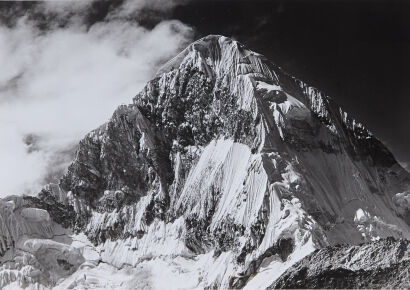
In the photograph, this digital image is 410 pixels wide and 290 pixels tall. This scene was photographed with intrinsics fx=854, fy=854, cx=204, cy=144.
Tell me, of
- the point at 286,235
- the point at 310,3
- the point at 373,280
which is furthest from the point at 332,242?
the point at 310,3

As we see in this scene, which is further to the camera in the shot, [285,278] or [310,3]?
[285,278]

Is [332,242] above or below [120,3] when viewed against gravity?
below

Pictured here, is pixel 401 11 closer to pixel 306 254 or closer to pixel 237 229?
pixel 306 254

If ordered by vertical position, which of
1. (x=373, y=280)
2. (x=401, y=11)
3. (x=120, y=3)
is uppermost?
(x=120, y=3)

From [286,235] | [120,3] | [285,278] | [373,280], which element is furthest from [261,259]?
[120,3]

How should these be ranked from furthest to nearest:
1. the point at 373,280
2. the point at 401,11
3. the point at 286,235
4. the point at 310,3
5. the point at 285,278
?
the point at 286,235
the point at 285,278
the point at 373,280
the point at 310,3
the point at 401,11

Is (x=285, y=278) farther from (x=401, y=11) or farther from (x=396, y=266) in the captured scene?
(x=401, y=11)

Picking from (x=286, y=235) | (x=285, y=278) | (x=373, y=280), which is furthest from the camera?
(x=286, y=235)
